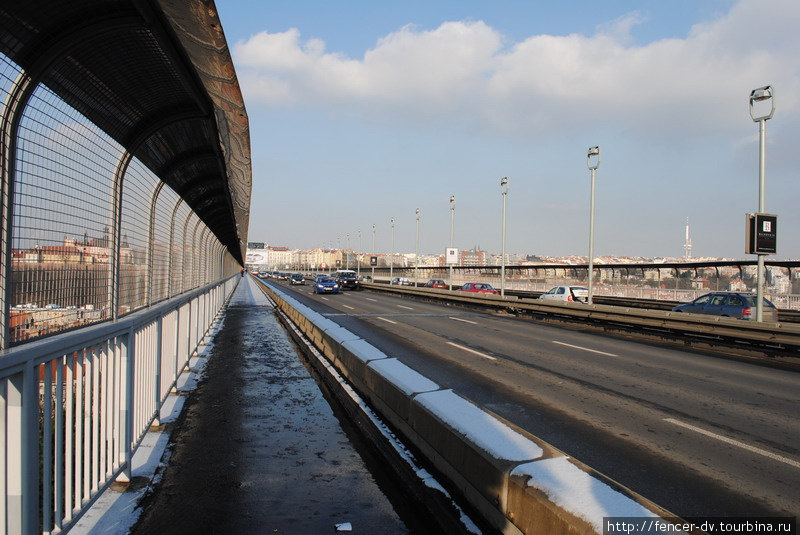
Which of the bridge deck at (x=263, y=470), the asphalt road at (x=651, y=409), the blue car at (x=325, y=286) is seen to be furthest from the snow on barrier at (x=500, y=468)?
the blue car at (x=325, y=286)

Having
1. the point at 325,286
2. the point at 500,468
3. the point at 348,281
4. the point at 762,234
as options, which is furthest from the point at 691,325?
the point at 348,281

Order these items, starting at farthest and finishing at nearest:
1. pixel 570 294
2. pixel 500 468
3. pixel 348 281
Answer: pixel 348 281, pixel 570 294, pixel 500 468

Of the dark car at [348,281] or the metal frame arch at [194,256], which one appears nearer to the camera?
the metal frame arch at [194,256]

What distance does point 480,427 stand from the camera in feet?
14.1

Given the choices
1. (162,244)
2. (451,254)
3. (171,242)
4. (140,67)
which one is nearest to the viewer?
(140,67)

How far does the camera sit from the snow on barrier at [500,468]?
2.91 metres

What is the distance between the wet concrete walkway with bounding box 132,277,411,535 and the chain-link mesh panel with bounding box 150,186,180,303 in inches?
63.0

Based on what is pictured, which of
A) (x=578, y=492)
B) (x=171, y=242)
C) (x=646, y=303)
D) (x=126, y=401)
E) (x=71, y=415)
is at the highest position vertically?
(x=171, y=242)

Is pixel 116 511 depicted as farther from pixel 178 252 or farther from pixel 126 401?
pixel 178 252

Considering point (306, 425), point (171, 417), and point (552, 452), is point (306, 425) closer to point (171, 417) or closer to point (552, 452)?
point (171, 417)

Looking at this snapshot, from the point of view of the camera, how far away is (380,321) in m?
21.8

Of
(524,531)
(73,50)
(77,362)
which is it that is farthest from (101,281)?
(524,531)

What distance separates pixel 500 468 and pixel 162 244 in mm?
7113

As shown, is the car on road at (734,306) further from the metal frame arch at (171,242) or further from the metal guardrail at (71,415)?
the metal guardrail at (71,415)
